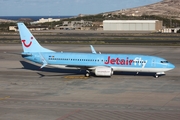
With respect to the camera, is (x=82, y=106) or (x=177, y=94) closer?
(x=82, y=106)

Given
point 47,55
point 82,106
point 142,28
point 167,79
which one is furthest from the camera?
point 142,28

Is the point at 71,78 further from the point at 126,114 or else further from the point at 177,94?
the point at 126,114

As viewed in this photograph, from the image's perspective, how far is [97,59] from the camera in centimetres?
5416

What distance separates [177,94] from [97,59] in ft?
49.8

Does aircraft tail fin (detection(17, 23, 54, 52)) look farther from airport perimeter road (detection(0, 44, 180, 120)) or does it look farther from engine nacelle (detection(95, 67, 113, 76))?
engine nacelle (detection(95, 67, 113, 76))

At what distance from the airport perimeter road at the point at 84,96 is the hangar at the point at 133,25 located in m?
130

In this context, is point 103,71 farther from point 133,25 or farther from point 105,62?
point 133,25

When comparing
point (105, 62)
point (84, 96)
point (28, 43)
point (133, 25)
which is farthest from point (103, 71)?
point (133, 25)

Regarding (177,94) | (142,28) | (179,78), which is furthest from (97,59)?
(142,28)

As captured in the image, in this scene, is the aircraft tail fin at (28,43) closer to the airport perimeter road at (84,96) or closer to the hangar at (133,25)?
the airport perimeter road at (84,96)

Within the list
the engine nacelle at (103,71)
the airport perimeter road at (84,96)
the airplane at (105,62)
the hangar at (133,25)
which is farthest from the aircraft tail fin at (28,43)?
the hangar at (133,25)

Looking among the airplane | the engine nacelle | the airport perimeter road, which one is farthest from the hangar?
the engine nacelle

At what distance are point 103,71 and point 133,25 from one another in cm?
14121

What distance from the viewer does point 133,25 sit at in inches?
7539
